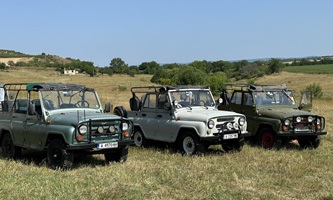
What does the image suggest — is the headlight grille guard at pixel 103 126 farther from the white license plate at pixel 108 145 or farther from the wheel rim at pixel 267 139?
the wheel rim at pixel 267 139

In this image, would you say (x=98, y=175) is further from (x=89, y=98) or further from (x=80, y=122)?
(x=89, y=98)

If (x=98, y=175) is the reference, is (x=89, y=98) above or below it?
above

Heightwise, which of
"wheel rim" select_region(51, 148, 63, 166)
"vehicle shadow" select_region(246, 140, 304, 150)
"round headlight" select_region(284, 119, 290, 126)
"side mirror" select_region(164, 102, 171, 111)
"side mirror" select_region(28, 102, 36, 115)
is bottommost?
"vehicle shadow" select_region(246, 140, 304, 150)

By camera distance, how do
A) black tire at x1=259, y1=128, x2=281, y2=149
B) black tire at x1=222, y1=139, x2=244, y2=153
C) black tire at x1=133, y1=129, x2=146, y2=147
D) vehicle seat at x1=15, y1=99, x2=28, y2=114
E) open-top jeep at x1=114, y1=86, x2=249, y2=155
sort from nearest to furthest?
vehicle seat at x1=15, y1=99, x2=28, y2=114, open-top jeep at x1=114, y1=86, x2=249, y2=155, black tire at x1=222, y1=139, x2=244, y2=153, black tire at x1=259, y1=128, x2=281, y2=149, black tire at x1=133, y1=129, x2=146, y2=147

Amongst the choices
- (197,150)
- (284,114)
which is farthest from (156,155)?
(284,114)

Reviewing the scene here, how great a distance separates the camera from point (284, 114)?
12211 mm

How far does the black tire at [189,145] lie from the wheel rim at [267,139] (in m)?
2.61

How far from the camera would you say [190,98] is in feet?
39.3

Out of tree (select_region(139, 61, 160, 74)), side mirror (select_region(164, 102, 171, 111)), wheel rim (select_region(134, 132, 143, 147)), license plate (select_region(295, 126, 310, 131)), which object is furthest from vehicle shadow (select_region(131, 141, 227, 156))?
tree (select_region(139, 61, 160, 74))

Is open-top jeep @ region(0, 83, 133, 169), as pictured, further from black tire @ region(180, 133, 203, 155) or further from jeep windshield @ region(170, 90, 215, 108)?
jeep windshield @ region(170, 90, 215, 108)

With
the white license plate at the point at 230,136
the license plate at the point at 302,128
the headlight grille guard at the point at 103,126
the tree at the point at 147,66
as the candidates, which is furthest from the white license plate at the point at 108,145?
the tree at the point at 147,66

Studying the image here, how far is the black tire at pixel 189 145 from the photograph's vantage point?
10.9m

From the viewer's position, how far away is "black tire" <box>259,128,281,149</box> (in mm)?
12281

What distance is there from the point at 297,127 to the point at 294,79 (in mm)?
79299
